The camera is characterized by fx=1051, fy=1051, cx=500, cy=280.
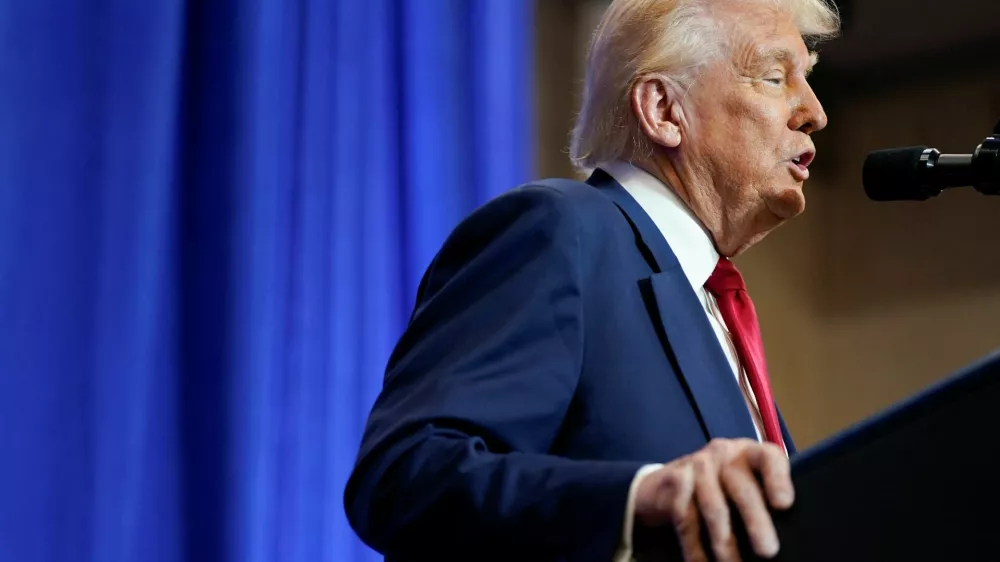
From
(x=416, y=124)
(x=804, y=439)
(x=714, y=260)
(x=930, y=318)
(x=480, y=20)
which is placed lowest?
(x=804, y=439)

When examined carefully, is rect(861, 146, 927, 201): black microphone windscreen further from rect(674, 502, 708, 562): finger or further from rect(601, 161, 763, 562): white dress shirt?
rect(674, 502, 708, 562): finger

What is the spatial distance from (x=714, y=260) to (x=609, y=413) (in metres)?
0.37

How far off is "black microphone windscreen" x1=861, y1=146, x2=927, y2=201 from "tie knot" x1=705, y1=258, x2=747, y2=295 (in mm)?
213

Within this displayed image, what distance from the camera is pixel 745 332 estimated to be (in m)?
1.27

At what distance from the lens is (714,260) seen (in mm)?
1310

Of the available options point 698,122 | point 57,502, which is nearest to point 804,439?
point 698,122

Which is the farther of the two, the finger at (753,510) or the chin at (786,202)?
the chin at (786,202)

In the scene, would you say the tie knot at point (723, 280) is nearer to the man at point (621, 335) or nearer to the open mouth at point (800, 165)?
the man at point (621, 335)

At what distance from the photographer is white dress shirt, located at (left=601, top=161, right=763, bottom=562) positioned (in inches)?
48.9

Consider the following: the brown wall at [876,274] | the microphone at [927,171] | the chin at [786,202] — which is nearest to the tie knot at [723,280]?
the chin at [786,202]

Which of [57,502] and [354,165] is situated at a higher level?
[354,165]

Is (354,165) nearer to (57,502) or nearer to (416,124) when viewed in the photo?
(416,124)

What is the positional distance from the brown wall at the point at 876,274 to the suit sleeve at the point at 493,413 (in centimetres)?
233

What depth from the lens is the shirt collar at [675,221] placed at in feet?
4.19
